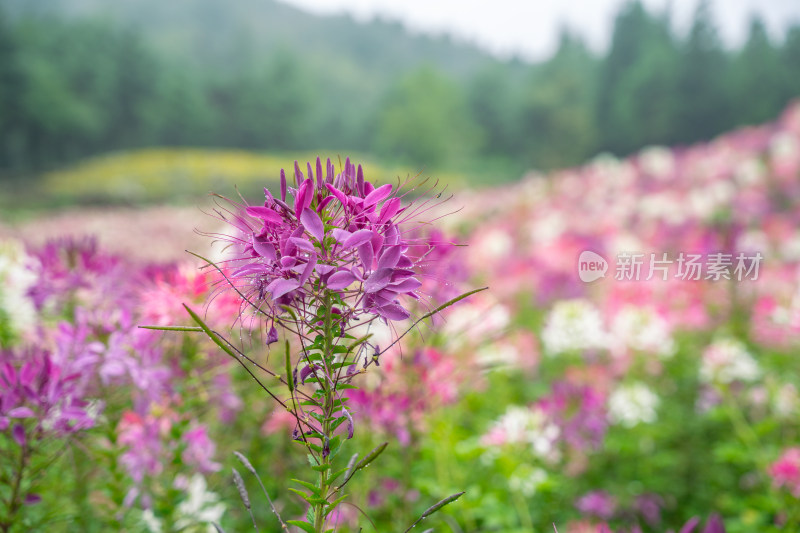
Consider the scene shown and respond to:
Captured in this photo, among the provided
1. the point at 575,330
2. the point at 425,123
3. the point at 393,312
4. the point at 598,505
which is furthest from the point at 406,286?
the point at 425,123

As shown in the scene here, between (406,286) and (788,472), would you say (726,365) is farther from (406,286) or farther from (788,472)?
(406,286)

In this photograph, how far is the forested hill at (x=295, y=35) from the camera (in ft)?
210

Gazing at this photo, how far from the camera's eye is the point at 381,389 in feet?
5.15

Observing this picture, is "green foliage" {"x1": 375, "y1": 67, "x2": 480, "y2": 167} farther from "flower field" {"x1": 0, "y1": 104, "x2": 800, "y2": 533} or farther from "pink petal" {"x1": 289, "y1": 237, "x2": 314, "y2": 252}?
"pink petal" {"x1": 289, "y1": 237, "x2": 314, "y2": 252}

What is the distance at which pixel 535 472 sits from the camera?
5.72 feet

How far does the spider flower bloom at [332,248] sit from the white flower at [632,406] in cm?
213

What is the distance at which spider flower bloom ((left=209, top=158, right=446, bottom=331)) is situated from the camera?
0.63m

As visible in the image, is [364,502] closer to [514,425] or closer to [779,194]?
[514,425]

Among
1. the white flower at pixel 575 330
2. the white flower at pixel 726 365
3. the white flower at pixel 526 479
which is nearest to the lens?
the white flower at pixel 526 479

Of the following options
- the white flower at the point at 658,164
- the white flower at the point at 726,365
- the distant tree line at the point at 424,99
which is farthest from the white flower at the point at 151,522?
the distant tree line at the point at 424,99

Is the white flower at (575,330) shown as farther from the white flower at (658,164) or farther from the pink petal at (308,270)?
the white flower at (658,164)

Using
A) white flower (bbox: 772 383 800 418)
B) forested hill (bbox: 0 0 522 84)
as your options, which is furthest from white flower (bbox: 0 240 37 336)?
forested hill (bbox: 0 0 522 84)

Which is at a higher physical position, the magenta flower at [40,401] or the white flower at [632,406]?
the magenta flower at [40,401]

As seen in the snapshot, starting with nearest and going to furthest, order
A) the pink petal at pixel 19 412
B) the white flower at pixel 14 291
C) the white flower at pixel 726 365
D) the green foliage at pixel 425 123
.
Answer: the pink petal at pixel 19 412 < the white flower at pixel 14 291 < the white flower at pixel 726 365 < the green foliage at pixel 425 123
